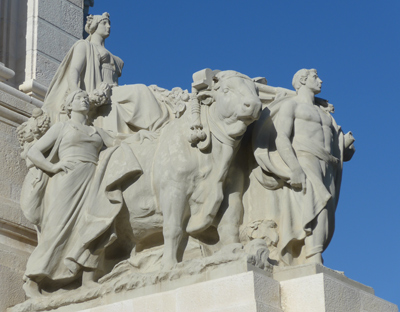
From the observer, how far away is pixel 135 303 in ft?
35.8

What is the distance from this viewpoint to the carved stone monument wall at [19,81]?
42.9 feet

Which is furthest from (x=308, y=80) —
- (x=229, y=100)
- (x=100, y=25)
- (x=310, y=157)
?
(x=100, y=25)

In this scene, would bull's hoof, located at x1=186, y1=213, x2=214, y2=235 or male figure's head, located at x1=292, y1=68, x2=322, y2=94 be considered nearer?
bull's hoof, located at x1=186, y1=213, x2=214, y2=235

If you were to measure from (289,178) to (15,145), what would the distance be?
423 centimetres

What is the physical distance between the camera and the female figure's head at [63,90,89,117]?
41.1 feet

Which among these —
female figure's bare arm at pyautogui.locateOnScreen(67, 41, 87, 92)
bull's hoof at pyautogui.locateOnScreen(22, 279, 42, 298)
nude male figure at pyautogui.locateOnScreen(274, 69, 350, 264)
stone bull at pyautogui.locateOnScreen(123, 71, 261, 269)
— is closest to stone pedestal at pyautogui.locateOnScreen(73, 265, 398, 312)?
nude male figure at pyautogui.locateOnScreen(274, 69, 350, 264)

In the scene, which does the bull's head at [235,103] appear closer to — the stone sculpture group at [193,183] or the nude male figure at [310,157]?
the stone sculpture group at [193,183]

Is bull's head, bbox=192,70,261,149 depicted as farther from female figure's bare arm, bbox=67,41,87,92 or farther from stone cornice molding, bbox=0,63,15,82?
stone cornice molding, bbox=0,63,15,82

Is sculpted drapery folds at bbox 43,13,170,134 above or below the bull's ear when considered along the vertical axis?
above

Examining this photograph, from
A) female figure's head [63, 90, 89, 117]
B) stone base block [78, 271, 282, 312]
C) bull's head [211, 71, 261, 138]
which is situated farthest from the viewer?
female figure's head [63, 90, 89, 117]

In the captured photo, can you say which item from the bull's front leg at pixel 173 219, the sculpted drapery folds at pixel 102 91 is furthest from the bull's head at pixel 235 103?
the sculpted drapery folds at pixel 102 91

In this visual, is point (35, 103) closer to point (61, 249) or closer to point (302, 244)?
point (61, 249)

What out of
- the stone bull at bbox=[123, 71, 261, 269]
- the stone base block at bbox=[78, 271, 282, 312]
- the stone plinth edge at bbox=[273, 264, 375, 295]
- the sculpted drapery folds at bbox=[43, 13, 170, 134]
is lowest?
the stone base block at bbox=[78, 271, 282, 312]

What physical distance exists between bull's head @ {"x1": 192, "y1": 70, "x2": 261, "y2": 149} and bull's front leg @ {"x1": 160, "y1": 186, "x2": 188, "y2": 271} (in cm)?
86
